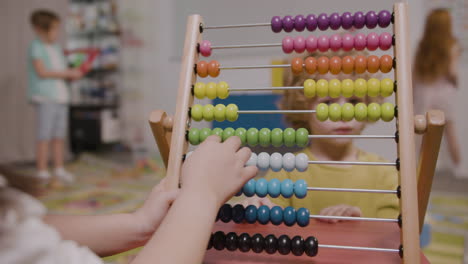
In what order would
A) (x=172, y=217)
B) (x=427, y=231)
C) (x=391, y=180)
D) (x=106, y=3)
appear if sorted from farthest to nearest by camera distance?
(x=106, y=3), (x=427, y=231), (x=391, y=180), (x=172, y=217)

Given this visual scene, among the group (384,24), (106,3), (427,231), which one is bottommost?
(427,231)

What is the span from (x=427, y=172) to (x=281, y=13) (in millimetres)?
507

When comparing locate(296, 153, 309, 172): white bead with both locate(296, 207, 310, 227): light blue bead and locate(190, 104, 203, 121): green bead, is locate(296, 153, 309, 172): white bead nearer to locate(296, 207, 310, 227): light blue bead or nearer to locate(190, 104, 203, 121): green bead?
locate(296, 207, 310, 227): light blue bead

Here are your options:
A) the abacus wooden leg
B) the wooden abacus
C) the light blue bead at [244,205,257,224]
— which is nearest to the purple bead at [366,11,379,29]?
the wooden abacus

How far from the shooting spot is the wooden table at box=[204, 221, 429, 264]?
61cm

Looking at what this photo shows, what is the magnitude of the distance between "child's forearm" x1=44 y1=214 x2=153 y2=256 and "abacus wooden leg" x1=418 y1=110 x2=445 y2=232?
0.48 metres

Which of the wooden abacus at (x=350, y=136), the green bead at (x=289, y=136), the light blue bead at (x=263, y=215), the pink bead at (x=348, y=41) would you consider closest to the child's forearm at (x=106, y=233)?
the wooden abacus at (x=350, y=136)

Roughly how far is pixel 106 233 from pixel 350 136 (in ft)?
1.55

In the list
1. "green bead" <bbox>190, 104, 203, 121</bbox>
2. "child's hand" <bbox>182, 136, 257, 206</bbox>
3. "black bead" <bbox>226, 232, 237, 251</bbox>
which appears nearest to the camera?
"child's hand" <bbox>182, 136, 257, 206</bbox>

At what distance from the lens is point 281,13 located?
946 mm

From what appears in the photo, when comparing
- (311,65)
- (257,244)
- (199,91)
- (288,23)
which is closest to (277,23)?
(288,23)

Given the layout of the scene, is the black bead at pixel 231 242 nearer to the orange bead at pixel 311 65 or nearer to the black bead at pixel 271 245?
the black bead at pixel 271 245

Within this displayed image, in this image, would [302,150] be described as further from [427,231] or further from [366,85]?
[427,231]

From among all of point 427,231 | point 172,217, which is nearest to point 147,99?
point 427,231
